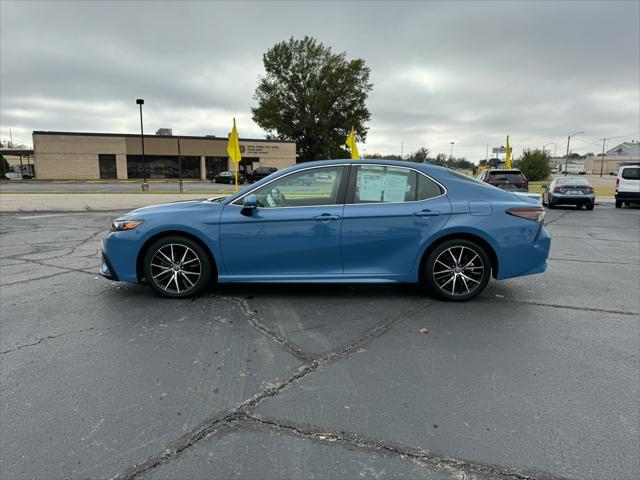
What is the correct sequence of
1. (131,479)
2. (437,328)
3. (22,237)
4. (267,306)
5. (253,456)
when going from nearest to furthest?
1. (131,479)
2. (253,456)
3. (437,328)
4. (267,306)
5. (22,237)

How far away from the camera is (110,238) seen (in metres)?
4.89

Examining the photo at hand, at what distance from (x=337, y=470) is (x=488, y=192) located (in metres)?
3.73

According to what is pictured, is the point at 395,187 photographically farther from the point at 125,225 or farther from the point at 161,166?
the point at 161,166

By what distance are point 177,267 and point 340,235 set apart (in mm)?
1883

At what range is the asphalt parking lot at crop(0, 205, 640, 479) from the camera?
2.30 metres

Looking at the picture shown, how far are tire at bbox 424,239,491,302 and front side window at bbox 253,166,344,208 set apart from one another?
4.38ft

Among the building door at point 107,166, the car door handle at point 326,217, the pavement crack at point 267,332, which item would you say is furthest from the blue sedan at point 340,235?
the building door at point 107,166

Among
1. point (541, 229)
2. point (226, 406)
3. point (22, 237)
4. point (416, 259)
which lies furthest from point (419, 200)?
point (22, 237)

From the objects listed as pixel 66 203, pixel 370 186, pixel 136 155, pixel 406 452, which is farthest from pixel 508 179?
pixel 136 155

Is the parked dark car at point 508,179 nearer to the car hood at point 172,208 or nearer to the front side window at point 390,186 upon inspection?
the front side window at point 390,186

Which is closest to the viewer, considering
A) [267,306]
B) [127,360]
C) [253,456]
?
[253,456]

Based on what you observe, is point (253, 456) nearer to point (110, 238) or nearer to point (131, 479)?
point (131, 479)

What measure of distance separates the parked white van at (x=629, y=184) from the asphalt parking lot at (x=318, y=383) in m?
17.0

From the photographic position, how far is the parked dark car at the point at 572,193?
18156mm
